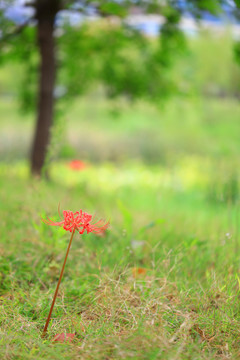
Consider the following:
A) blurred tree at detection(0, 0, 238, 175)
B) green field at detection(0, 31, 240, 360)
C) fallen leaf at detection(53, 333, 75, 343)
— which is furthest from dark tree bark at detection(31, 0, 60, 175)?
fallen leaf at detection(53, 333, 75, 343)

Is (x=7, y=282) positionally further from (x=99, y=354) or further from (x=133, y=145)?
(x=133, y=145)

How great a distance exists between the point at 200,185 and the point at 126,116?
20.6 meters

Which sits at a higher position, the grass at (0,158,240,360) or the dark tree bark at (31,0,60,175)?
the dark tree bark at (31,0,60,175)

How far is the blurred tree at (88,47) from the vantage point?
7.25 m

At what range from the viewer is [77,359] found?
1.61m

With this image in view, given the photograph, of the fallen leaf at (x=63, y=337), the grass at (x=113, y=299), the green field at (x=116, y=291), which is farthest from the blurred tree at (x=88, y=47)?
the fallen leaf at (x=63, y=337)

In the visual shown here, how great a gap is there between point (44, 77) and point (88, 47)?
1.61 meters

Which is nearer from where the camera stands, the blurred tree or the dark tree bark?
the blurred tree

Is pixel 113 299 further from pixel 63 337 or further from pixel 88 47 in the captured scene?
pixel 88 47

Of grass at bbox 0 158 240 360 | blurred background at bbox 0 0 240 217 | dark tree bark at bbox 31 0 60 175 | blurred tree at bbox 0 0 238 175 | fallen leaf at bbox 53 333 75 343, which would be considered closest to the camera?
grass at bbox 0 158 240 360

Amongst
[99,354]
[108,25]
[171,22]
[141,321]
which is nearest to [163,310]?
[141,321]

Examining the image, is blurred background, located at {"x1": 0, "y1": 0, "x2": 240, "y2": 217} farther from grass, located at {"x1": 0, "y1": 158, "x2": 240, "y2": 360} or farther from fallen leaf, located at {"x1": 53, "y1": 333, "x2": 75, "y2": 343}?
fallen leaf, located at {"x1": 53, "y1": 333, "x2": 75, "y2": 343}

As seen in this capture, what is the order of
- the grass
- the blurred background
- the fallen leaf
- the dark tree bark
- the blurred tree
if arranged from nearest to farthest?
the grass → the fallen leaf → the blurred background → the blurred tree → the dark tree bark

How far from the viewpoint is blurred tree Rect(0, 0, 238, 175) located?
23.8ft
